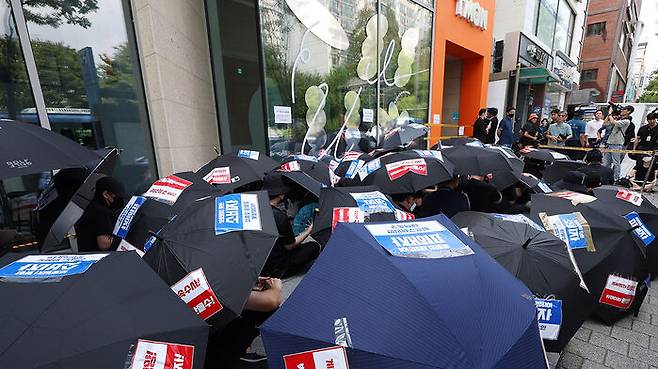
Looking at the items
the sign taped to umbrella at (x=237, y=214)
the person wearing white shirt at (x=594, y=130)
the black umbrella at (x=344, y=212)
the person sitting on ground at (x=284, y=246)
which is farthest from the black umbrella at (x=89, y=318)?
the person wearing white shirt at (x=594, y=130)

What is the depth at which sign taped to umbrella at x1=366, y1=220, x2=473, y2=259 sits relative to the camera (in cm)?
135

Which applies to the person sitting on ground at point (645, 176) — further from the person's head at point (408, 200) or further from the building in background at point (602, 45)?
the building in background at point (602, 45)

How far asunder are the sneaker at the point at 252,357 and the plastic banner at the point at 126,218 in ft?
4.15

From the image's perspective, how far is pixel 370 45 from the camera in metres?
8.59

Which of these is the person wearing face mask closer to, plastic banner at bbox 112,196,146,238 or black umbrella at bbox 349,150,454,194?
plastic banner at bbox 112,196,146,238

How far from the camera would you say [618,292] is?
8.60 ft

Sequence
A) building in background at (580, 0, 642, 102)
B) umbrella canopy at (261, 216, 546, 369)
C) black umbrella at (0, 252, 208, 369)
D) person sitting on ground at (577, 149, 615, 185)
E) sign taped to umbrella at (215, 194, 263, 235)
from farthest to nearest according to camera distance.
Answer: building in background at (580, 0, 642, 102), person sitting on ground at (577, 149, 615, 185), sign taped to umbrella at (215, 194, 263, 235), umbrella canopy at (261, 216, 546, 369), black umbrella at (0, 252, 208, 369)

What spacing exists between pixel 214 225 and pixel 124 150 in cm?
423

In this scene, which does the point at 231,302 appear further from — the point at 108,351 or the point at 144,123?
the point at 144,123

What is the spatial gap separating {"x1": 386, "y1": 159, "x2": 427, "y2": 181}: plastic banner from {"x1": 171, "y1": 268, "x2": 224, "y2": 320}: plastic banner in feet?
8.39

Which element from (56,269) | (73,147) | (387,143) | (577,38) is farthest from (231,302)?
(577,38)

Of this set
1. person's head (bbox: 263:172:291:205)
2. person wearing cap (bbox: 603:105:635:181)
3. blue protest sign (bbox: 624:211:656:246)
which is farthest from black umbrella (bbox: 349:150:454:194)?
person wearing cap (bbox: 603:105:635:181)

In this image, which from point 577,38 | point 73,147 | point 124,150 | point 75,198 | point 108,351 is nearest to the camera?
point 108,351

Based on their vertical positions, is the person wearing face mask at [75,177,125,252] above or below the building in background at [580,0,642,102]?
below
